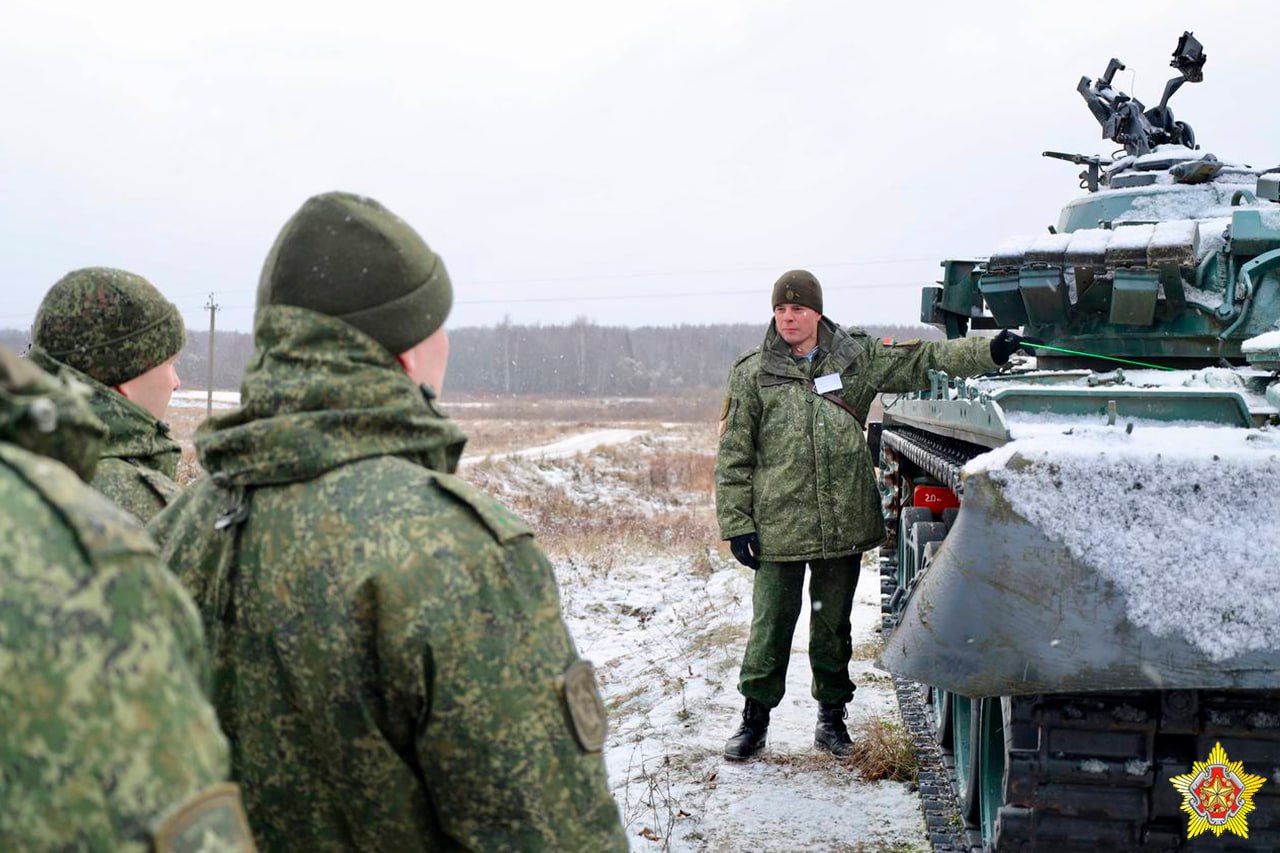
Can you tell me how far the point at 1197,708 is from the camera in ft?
8.81

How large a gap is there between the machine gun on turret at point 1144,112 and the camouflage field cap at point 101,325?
5635mm

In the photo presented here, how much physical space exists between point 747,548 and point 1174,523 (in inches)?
92.3

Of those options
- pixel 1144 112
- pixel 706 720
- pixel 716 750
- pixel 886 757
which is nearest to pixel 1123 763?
pixel 886 757

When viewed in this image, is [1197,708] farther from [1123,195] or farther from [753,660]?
[1123,195]

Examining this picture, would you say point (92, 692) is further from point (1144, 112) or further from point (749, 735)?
point (1144, 112)

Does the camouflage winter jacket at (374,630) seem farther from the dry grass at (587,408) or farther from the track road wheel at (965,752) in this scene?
the dry grass at (587,408)

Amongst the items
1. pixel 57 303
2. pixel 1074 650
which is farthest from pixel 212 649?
pixel 1074 650

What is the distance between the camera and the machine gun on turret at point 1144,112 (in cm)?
670

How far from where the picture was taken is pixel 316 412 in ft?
5.20

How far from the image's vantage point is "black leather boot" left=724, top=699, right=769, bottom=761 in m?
4.99

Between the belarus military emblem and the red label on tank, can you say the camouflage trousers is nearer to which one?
the red label on tank

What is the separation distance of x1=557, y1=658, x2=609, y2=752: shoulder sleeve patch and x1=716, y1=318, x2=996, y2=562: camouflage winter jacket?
326 centimetres

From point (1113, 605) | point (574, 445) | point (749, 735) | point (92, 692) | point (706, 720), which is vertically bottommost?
point (574, 445)

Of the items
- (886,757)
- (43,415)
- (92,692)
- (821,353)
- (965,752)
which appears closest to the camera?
(92,692)
